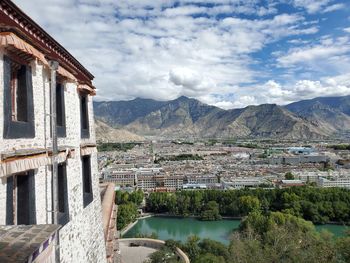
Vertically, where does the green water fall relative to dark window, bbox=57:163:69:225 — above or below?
below

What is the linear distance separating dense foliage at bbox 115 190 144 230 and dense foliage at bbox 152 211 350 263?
35.4ft

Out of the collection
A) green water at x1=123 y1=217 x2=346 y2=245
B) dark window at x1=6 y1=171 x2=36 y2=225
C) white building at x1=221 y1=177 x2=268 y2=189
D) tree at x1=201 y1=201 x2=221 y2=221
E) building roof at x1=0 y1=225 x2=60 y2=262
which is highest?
dark window at x1=6 y1=171 x2=36 y2=225

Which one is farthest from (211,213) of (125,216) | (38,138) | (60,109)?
(38,138)

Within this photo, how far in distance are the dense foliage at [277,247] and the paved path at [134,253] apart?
49.8 inches

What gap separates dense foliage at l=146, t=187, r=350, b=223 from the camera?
31.9 meters

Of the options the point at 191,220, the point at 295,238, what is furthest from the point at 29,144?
the point at 191,220

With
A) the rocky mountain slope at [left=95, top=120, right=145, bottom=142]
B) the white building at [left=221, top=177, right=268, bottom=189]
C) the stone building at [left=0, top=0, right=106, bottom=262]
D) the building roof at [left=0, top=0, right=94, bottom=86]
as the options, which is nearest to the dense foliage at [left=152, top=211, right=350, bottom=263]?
the stone building at [left=0, top=0, right=106, bottom=262]

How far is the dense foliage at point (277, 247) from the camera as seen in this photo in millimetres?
10869

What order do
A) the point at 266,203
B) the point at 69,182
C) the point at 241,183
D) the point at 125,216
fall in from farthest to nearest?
the point at 241,183 → the point at 266,203 → the point at 125,216 → the point at 69,182

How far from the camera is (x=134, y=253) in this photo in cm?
1748

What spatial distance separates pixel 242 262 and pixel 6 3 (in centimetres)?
1286

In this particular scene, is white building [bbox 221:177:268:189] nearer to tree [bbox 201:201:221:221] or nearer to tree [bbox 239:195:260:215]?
tree [bbox 239:195:260:215]

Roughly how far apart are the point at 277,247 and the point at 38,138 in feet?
45.8

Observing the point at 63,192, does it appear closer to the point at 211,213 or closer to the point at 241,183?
the point at 211,213
